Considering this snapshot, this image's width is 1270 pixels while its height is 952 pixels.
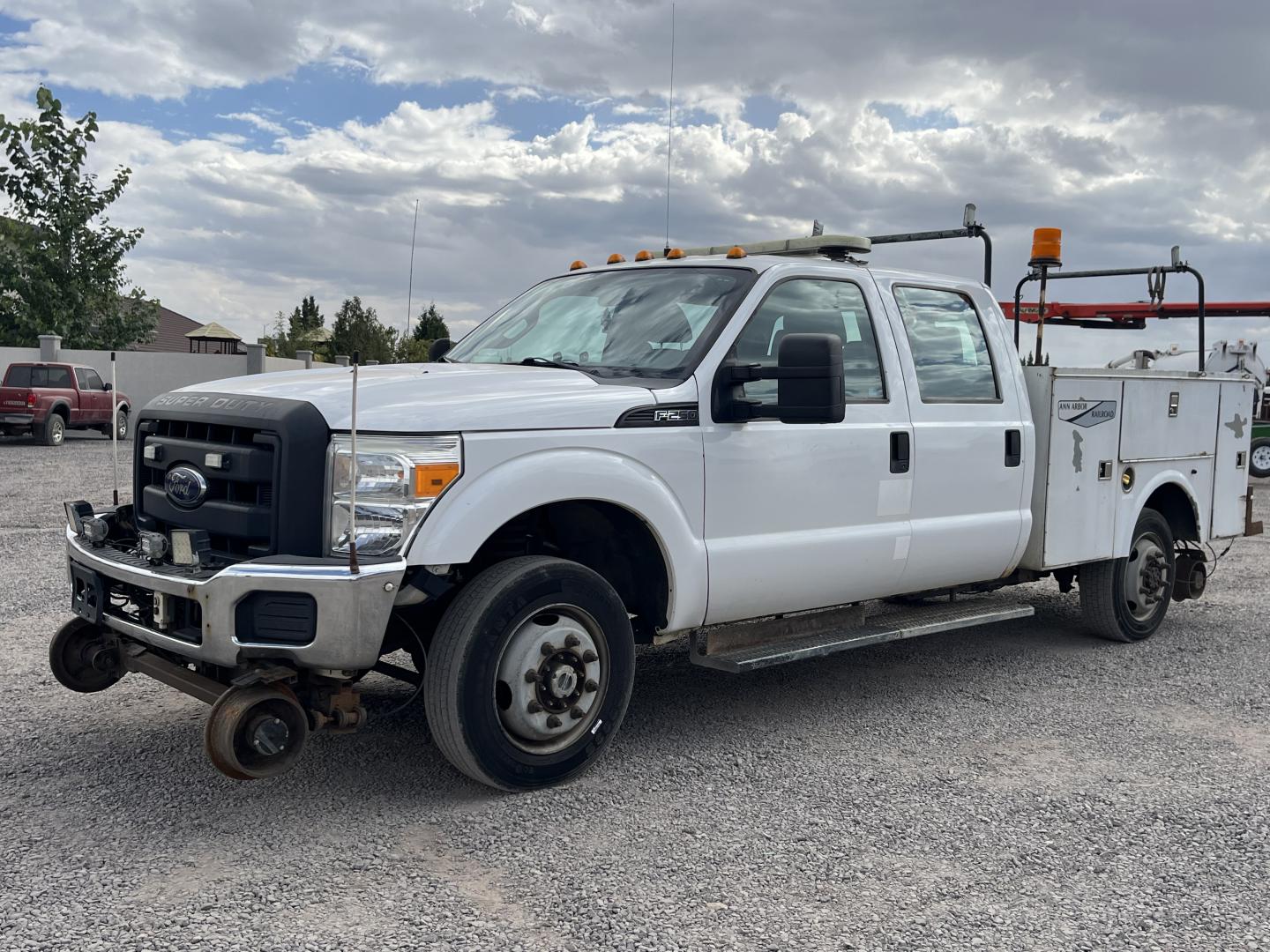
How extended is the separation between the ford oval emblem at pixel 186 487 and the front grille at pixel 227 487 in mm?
17

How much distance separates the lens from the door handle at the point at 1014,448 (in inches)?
238

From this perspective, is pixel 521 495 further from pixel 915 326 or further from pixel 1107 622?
pixel 1107 622

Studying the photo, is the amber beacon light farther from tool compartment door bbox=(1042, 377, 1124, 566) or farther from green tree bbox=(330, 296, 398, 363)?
green tree bbox=(330, 296, 398, 363)

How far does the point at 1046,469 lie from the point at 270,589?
414 cm

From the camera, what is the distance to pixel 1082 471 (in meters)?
6.52

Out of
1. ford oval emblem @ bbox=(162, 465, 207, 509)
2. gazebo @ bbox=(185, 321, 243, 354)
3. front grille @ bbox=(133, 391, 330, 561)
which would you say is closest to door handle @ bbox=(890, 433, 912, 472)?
front grille @ bbox=(133, 391, 330, 561)

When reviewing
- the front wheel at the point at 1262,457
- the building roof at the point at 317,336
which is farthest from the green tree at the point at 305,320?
the front wheel at the point at 1262,457

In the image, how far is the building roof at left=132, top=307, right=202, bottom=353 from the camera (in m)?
55.1

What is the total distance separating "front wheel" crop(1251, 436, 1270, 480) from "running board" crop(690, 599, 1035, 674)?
16599mm

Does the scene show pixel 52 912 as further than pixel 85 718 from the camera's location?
No

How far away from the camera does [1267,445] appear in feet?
67.3

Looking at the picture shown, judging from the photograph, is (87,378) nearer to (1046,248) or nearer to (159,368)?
(159,368)

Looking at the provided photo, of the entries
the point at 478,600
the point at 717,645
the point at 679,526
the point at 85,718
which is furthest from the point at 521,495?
the point at 85,718

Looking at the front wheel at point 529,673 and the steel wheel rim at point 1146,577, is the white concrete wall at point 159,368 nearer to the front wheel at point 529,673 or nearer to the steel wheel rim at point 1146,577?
the steel wheel rim at point 1146,577
